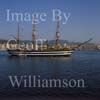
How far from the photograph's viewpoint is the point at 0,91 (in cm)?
681

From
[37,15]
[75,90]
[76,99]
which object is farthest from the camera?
[75,90]

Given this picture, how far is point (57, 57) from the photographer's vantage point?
1967cm

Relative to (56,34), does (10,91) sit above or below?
below

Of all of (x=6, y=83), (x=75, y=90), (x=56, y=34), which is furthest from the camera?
(x=56, y=34)

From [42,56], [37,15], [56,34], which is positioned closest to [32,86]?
[37,15]

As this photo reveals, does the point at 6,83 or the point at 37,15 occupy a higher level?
the point at 37,15

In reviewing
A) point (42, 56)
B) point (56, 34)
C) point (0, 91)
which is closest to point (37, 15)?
point (0, 91)

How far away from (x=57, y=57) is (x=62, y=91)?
12.5 metres

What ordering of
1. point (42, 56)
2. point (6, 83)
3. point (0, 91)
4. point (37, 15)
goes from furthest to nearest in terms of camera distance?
point (42, 56) → point (6, 83) → point (0, 91) → point (37, 15)

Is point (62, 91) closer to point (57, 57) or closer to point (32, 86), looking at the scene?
point (32, 86)

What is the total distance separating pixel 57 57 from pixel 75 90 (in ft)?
40.4

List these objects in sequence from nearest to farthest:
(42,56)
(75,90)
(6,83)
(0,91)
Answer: (0,91) → (75,90) → (6,83) → (42,56)

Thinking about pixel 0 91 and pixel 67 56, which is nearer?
pixel 0 91

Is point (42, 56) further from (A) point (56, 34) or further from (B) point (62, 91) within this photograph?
(B) point (62, 91)
